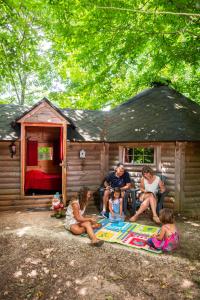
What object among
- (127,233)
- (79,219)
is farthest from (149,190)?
(79,219)

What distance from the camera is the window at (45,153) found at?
14.0 meters

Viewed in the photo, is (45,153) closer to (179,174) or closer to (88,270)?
(179,174)

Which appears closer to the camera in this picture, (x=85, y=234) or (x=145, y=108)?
(x=85, y=234)

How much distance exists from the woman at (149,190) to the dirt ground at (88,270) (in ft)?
4.57

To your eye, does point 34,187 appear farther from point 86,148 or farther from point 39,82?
point 39,82

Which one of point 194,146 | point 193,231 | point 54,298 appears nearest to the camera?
point 54,298

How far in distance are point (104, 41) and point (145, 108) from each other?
3314 mm

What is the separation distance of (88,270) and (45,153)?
10619 mm

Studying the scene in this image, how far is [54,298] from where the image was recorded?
3428 mm

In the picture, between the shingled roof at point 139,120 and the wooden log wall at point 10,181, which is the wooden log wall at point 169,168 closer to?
the shingled roof at point 139,120

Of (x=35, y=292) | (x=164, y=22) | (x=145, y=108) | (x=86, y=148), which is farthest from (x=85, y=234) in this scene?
(x=164, y=22)

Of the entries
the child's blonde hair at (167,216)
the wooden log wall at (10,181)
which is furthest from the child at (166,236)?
the wooden log wall at (10,181)

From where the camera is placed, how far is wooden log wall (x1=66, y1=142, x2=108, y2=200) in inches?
353

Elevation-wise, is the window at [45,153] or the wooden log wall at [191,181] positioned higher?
the window at [45,153]
